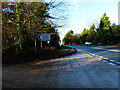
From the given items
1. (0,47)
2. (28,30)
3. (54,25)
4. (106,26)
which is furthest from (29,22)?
(106,26)

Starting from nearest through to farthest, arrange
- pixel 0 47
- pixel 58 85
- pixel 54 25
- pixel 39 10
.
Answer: pixel 58 85 → pixel 0 47 → pixel 39 10 → pixel 54 25

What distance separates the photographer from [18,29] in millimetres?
12891

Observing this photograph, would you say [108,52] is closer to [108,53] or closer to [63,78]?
[108,53]

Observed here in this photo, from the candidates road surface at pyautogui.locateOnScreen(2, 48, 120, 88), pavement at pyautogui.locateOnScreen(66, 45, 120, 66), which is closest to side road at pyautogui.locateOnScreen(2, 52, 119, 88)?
road surface at pyautogui.locateOnScreen(2, 48, 120, 88)

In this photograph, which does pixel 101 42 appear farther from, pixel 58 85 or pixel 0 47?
pixel 58 85

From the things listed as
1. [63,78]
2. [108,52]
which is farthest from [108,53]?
[63,78]

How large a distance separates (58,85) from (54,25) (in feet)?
35.9

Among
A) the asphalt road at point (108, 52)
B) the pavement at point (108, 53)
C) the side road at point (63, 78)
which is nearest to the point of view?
the side road at point (63, 78)

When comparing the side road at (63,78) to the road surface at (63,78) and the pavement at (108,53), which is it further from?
the pavement at (108,53)

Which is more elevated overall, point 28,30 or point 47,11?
point 47,11

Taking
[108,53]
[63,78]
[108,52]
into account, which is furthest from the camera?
[108,52]

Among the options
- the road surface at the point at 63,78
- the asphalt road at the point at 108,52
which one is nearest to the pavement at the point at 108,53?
the asphalt road at the point at 108,52

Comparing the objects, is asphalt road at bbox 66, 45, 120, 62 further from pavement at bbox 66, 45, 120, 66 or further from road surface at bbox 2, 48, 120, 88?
road surface at bbox 2, 48, 120, 88

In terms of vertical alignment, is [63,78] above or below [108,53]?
below
